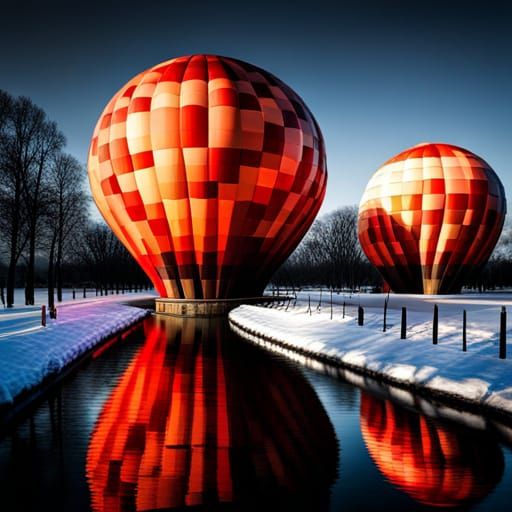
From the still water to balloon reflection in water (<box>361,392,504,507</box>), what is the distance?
2 centimetres

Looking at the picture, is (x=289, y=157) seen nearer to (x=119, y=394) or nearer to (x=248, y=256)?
(x=248, y=256)

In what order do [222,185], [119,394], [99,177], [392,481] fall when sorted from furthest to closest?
[99,177]
[222,185]
[119,394]
[392,481]

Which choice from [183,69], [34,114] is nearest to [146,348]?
[183,69]

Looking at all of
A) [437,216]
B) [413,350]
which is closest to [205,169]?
[413,350]

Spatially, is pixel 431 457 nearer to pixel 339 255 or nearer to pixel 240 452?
pixel 240 452

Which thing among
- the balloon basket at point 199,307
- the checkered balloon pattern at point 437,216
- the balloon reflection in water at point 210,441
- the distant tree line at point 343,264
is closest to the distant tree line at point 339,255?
the distant tree line at point 343,264

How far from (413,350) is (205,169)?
15.7 m

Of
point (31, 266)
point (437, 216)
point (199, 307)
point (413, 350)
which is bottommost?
point (199, 307)

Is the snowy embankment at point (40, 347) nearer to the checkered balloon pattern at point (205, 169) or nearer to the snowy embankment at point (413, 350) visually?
the snowy embankment at point (413, 350)

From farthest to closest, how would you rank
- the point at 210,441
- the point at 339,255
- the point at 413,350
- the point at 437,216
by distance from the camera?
the point at 339,255 → the point at 437,216 → the point at 413,350 → the point at 210,441

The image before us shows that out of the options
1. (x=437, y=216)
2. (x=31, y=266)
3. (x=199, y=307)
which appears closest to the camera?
(x=199, y=307)

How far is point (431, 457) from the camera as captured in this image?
5.87 meters

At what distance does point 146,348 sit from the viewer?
14586 millimetres

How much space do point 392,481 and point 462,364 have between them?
534 centimetres
